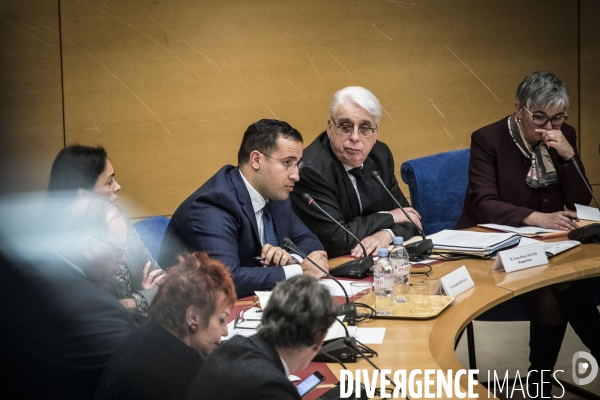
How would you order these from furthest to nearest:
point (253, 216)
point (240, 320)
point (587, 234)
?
point (587, 234) < point (253, 216) < point (240, 320)

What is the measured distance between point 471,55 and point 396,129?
2.41ft

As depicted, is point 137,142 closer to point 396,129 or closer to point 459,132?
point 396,129

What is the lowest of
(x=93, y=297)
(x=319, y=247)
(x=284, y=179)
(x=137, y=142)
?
(x=93, y=297)

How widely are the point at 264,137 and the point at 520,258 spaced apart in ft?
3.56

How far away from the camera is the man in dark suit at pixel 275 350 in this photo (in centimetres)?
133

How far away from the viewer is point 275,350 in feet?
4.72

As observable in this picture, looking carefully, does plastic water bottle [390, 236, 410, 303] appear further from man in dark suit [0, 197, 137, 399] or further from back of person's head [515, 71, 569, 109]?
back of person's head [515, 71, 569, 109]

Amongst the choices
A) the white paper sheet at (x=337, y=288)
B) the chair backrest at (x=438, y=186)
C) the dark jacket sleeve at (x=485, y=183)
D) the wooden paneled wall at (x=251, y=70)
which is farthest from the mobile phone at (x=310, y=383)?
the wooden paneled wall at (x=251, y=70)

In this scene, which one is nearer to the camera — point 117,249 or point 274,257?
point 117,249

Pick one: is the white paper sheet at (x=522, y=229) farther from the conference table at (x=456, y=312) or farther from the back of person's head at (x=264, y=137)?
the back of person's head at (x=264, y=137)

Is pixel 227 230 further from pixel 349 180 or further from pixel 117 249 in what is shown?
pixel 349 180

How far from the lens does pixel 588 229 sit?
3068 mm

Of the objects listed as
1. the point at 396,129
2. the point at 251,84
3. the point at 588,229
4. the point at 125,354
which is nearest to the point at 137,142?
the point at 251,84

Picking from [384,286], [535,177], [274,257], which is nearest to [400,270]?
[384,286]
